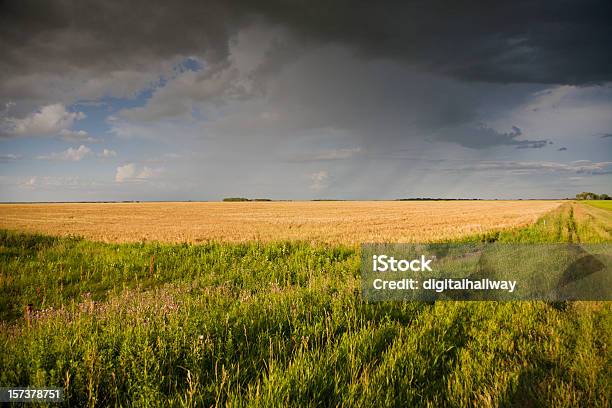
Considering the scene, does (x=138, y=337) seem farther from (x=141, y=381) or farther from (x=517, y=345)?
(x=517, y=345)

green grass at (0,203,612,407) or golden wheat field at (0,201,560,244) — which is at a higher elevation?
green grass at (0,203,612,407)

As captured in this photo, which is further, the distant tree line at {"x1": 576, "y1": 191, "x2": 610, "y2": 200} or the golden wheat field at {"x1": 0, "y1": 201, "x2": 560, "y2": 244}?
the distant tree line at {"x1": 576, "y1": 191, "x2": 610, "y2": 200}

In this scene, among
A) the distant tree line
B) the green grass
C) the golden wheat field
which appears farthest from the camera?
the distant tree line

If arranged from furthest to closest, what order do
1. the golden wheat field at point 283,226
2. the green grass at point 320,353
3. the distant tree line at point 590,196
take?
the distant tree line at point 590,196 → the golden wheat field at point 283,226 → the green grass at point 320,353

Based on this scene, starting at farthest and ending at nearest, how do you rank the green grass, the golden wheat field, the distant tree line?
1. the distant tree line
2. the golden wheat field
3. the green grass

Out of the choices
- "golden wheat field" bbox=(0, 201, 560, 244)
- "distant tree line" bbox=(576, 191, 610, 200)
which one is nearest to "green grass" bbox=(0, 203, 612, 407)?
"golden wheat field" bbox=(0, 201, 560, 244)

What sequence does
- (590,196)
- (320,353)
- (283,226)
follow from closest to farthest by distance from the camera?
(320,353)
(283,226)
(590,196)

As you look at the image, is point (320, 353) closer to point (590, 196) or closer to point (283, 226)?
point (283, 226)

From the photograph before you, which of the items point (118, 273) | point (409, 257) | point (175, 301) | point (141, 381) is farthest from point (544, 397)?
point (118, 273)

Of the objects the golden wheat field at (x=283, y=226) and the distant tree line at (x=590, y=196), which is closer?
the golden wheat field at (x=283, y=226)

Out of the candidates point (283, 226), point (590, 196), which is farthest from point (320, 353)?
point (590, 196)

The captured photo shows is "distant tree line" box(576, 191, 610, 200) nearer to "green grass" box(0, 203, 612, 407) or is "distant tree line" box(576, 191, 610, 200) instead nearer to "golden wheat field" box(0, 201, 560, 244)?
"golden wheat field" box(0, 201, 560, 244)

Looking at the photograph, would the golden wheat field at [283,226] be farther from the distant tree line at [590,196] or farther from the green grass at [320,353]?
the distant tree line at [590,196]

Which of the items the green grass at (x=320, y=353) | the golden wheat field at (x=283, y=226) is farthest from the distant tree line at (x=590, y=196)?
the green grass at (x=320, y=353)
